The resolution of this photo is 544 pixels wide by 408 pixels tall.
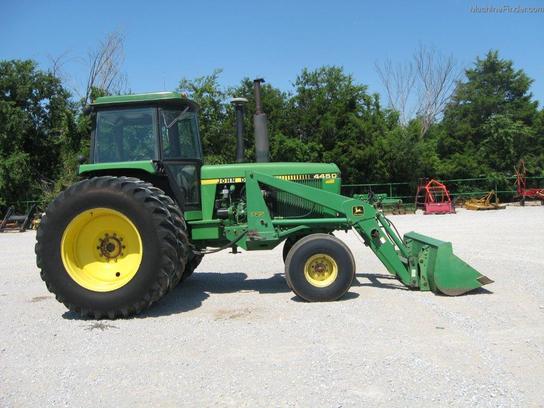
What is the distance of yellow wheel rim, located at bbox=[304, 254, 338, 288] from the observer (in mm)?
5559

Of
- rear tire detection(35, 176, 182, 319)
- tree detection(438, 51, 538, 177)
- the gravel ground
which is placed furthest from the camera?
tree detection(438, 51, 538, 177)

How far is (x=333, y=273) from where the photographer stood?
5.58 m

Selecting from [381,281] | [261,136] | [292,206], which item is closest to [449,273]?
[381,281]

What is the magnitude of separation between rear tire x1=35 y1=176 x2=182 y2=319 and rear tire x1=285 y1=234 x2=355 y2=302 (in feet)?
4.37

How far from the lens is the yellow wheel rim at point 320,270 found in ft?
18.2

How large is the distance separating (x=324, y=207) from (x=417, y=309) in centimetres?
169

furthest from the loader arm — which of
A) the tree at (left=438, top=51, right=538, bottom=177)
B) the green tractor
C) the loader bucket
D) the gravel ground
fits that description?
the tree at (left=438, top=51, right=538, bottom=177)

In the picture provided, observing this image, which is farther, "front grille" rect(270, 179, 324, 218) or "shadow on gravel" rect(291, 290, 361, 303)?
"front grille" rect(270, 179, 324, 218)

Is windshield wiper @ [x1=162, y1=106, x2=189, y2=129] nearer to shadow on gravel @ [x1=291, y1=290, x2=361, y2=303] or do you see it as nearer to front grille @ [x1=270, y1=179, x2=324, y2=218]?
front grille @ [x1=270, y1=179, x2=324, y2=218]

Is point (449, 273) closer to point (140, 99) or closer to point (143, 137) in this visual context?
point (143, 137)

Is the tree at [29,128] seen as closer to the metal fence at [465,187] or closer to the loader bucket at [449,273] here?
the metal fence at [465,187]

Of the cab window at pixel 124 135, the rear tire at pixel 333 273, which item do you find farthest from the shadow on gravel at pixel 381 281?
the cab window at pixel 124 135

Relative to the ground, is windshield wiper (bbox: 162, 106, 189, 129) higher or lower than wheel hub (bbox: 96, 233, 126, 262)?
higher

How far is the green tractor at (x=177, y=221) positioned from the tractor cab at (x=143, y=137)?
0.04ft
